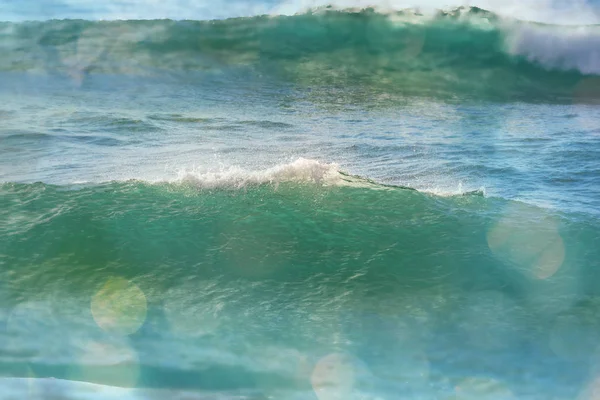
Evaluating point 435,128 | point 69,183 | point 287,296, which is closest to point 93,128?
point 69,183

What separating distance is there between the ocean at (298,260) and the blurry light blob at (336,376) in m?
0.01

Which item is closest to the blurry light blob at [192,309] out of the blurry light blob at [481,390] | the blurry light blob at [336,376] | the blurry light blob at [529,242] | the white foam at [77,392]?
the white foam at [77,392]

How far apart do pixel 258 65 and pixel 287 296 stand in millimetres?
14475

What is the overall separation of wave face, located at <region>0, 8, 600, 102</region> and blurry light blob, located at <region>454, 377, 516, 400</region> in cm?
1380

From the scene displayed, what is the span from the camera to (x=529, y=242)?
195 inches

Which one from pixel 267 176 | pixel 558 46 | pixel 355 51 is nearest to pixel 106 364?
pixel 267 176

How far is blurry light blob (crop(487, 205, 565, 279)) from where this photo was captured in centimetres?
459

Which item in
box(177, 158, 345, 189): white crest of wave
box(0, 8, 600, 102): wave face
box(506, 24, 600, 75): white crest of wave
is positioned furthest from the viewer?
box(506, 24, 600, 75): white crest of wave

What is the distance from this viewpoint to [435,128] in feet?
36.1

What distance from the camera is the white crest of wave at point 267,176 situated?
5844 mm

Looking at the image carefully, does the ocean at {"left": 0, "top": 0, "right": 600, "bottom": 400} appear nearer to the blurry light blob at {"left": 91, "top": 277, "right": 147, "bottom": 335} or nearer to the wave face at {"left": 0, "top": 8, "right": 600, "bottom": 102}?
the blurry light blob at {"left": 91, "top": 277, "right": 147, "bottom": 335}

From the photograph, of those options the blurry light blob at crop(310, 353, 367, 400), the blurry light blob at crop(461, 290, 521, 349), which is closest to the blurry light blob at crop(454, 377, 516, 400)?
the blurry light blob at crop(461, 290, 521, 349)

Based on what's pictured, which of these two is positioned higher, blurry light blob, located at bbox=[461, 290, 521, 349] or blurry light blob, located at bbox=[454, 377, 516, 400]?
blurry light blob, located at bbox=[461, 290, 521, 349]

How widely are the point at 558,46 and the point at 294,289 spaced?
53.9 feet
